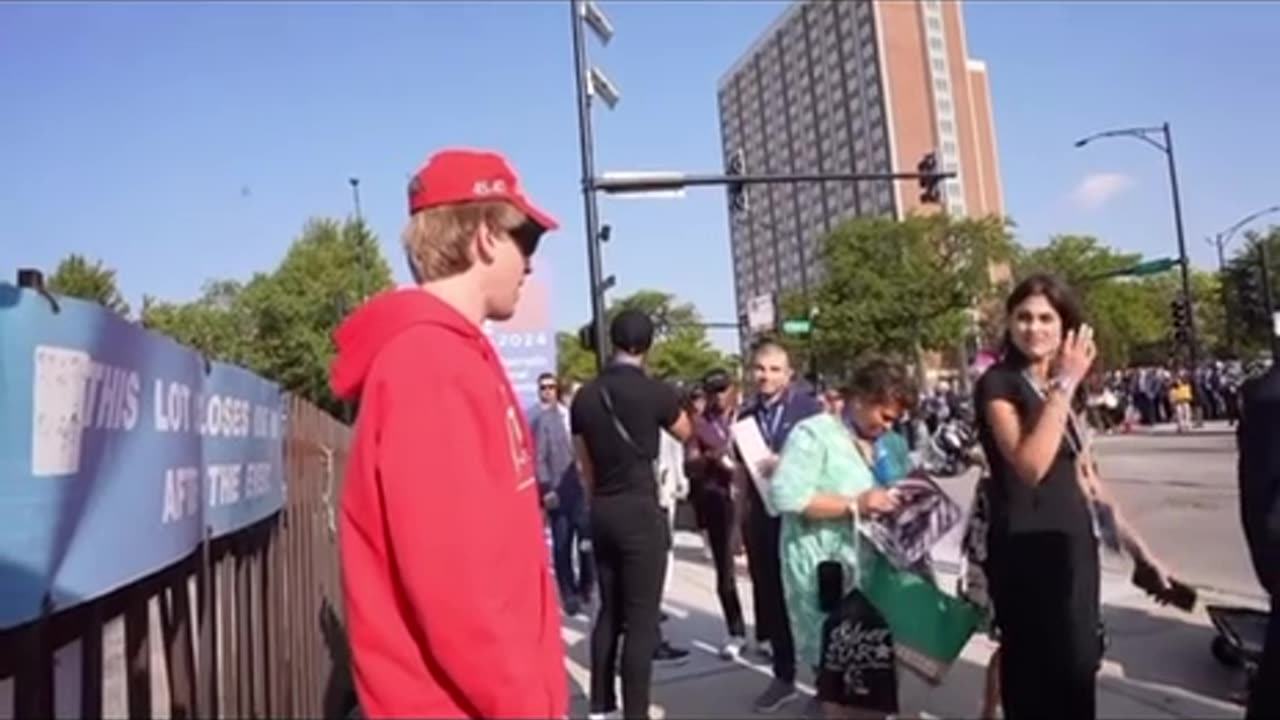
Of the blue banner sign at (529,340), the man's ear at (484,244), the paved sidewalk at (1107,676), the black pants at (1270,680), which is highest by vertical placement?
the blue banner sign at (529,340)

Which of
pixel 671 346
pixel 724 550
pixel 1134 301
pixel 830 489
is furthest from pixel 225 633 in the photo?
pixel 671 346

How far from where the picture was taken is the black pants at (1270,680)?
2.45m

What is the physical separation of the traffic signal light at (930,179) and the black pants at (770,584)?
9.48 metres

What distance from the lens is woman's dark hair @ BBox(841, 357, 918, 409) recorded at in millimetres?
4488

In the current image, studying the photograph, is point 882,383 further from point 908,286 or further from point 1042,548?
point 908,286

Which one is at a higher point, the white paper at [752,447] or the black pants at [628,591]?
the white paper at [752,447]

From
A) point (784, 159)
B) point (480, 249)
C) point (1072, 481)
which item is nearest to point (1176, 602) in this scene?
point (1072, 481)

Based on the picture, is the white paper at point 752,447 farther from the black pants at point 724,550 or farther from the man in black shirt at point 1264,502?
the man in black shirt at point 1264,502

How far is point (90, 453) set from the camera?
1869mm

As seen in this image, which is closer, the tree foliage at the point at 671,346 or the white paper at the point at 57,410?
the white paper at the point at 57,410

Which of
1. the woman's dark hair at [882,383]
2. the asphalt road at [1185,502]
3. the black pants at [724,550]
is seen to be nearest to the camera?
the woman's dark hair at [882,383]

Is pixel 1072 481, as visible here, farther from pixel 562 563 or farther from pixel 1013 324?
pixel 562 563

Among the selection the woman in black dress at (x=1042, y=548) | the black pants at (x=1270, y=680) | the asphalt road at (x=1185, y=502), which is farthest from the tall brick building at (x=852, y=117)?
the black pants at (x=1270, y=680)

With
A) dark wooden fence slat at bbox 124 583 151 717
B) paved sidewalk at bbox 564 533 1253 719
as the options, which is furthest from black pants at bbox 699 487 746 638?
dark wooden fence slat at bbox 124 583 151 717
